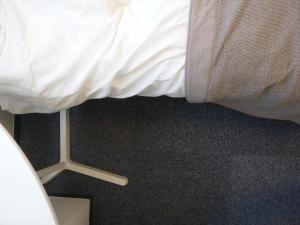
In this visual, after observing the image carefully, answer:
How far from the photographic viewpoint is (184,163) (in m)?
1.42

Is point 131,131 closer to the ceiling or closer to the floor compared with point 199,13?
closer to the floor

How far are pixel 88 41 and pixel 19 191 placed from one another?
1.30 feet

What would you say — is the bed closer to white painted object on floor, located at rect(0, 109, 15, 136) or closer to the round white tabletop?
the round white tabletop

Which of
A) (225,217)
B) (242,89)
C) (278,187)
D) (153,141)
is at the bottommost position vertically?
(225,217)

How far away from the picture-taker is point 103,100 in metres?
1.47

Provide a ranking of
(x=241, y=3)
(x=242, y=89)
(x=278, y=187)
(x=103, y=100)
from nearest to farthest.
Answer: (x=241, y=3) < (x=242, y=89) < (x=278, y=187) < (x=103, y=100)

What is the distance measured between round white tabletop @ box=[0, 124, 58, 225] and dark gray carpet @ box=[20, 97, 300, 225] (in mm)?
727

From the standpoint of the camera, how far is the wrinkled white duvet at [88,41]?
2.68 ft

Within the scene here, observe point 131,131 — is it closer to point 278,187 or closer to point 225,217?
point 225,217

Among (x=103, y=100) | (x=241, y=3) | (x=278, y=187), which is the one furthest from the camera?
(x=103, y=100)

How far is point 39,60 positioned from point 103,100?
0.64 m

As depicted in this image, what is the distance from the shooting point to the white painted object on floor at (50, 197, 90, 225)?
120cm

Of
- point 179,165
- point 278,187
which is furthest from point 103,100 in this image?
point 278,187

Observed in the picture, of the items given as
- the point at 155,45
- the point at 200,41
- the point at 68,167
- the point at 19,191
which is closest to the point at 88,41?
the point at 155,45
